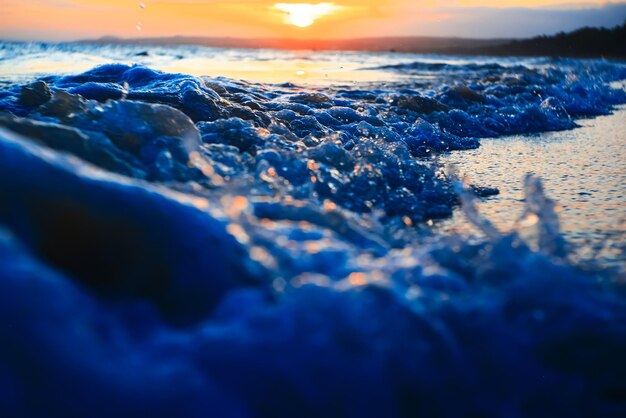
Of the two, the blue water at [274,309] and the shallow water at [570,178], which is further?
the shallow water at [570,178]

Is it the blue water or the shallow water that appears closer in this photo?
the blue water

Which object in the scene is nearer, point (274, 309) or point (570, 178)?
point (274, 309)

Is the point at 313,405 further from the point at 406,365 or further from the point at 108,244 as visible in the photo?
the point at 108,244

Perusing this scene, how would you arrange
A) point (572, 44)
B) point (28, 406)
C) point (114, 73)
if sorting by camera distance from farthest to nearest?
point (572, 44) < point (114, 73) < point (28, 406)

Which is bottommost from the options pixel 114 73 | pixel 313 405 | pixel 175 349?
pixel 313 405

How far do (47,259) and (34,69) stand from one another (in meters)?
7.65

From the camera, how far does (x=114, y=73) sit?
5980mm

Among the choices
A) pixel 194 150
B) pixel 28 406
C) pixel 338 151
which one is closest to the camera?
pixel 28 406

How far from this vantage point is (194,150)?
2.57 meters

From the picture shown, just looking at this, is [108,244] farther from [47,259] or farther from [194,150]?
[194,150]

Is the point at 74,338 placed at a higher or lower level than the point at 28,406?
higher

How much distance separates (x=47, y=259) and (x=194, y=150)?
4.02 feet

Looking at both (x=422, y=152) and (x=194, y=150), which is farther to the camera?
(x=422, y=152)

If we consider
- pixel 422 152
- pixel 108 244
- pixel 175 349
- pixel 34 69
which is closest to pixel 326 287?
pixel 175 349
